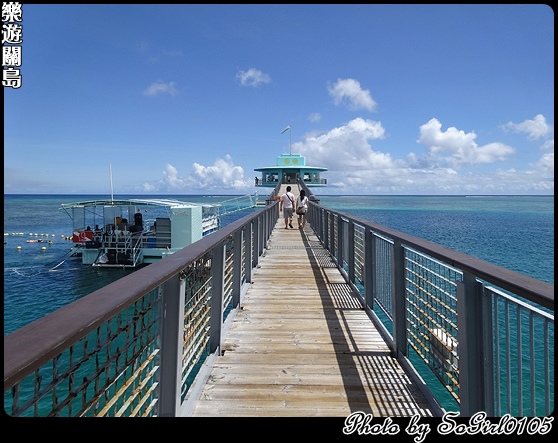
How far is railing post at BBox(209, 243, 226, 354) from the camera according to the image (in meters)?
3.66

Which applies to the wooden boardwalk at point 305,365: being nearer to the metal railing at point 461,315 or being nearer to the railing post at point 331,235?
the metal railing at point 461,315

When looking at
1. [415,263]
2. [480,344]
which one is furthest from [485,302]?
[415,263]

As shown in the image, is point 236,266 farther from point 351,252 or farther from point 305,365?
point 351,252

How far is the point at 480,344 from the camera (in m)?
2.15

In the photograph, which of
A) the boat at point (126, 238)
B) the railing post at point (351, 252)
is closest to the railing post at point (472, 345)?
the railing post at point (351, 252)

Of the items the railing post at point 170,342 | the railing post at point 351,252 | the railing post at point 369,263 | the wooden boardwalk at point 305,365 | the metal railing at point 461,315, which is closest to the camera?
the metal railing at point 461,315

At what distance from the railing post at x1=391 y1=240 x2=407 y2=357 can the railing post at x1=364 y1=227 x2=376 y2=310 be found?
118 cm

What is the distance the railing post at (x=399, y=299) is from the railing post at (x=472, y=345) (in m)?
1.30

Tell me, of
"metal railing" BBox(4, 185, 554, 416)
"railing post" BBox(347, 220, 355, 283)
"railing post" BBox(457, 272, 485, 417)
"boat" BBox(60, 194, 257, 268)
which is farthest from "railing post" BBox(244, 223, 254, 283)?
"boat" BBox(60, 194, 257, 268)

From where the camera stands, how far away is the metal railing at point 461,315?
1824 millimetres

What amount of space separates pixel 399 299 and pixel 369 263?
4.29 ft

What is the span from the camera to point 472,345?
2.18 m

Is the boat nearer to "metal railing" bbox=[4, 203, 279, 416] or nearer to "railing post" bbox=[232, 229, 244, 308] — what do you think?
"railing post" bbox=[232, 229, 244, 308]
